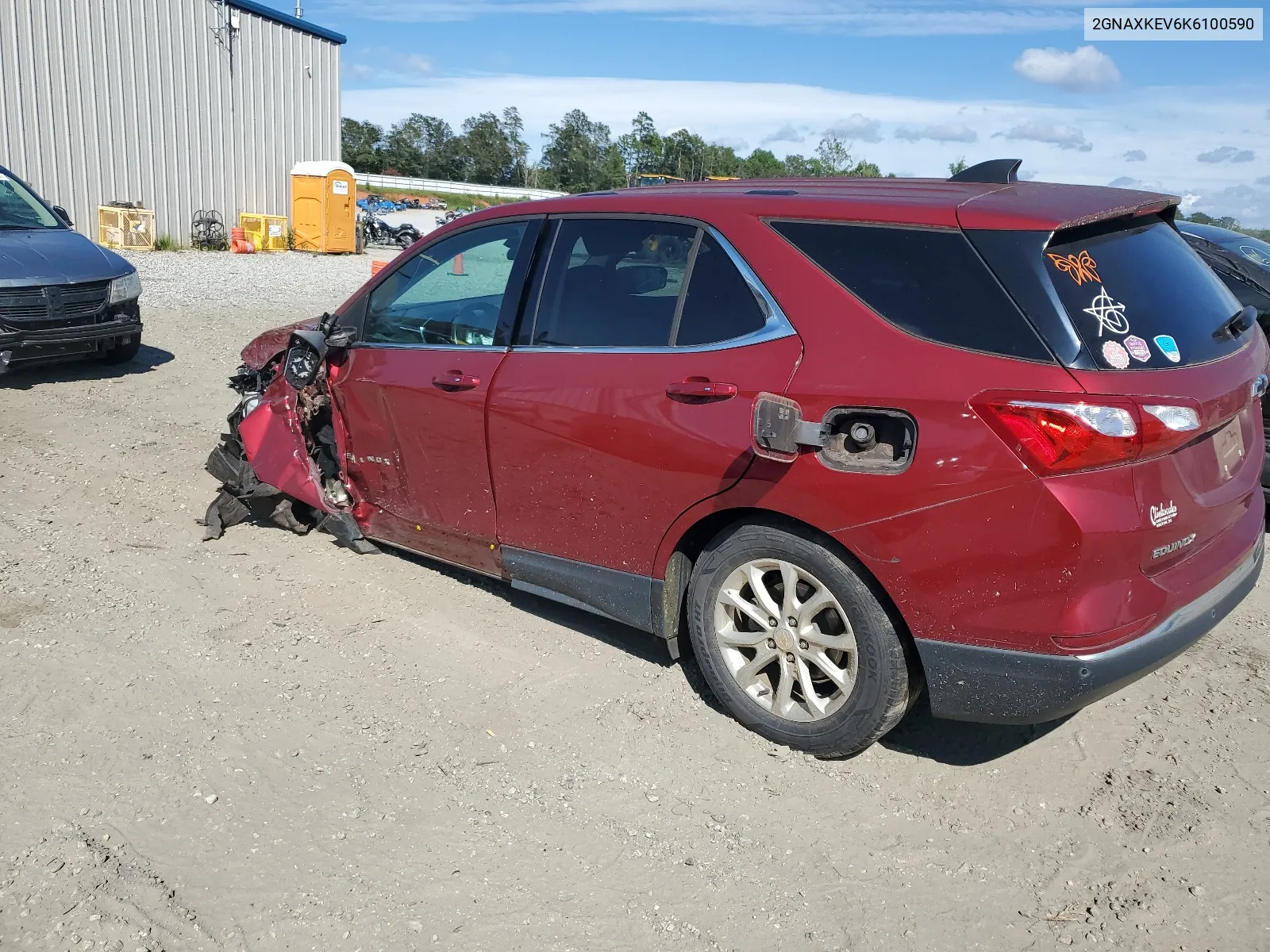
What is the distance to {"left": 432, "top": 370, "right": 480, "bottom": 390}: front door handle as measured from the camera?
14.0 feet

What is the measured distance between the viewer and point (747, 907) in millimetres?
2875

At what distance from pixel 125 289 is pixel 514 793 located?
25.3 ft

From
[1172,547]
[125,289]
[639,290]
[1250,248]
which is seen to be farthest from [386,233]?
[1172,547]

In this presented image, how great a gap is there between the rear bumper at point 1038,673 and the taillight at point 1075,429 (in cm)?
57

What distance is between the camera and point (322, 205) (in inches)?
971

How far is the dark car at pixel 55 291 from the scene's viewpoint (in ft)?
27.1

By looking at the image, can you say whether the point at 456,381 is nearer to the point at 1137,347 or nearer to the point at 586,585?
the point at 586,585

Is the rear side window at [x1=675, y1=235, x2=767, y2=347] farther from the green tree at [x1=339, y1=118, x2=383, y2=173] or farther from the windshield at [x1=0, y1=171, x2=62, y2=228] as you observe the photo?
the green tree at [x1=339, y1=118, x2=383, y2=173]

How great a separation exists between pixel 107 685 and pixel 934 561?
122 inches

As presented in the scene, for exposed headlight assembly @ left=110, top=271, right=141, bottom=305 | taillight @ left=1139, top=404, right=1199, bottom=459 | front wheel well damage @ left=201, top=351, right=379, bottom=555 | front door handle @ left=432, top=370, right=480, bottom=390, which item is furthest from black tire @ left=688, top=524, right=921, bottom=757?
exposed headlight assembly @ left=110, top=271, right=141, bottom=305

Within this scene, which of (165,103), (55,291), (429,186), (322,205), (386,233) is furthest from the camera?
(429,186)

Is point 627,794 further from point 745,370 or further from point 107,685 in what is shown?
point 107,685

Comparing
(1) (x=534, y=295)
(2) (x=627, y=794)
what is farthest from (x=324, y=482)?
(2) (x=627, y=794)

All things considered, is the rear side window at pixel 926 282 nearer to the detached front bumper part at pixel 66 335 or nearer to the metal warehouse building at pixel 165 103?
the detached front bumper part at pixel 66 335
